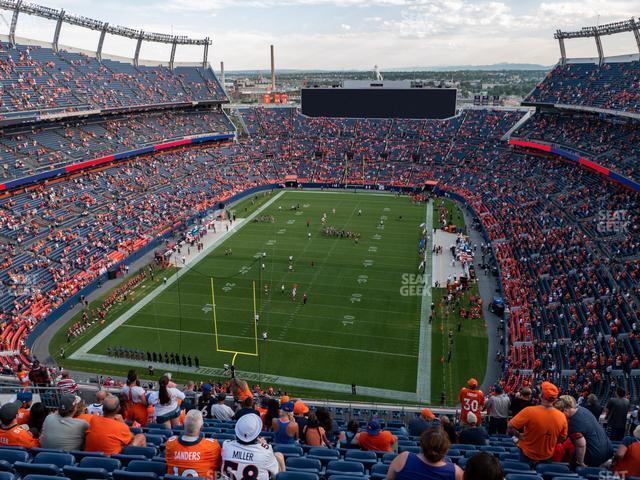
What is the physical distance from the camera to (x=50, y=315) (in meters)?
27.1

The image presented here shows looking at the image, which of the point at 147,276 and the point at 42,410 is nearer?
the point at 42,410

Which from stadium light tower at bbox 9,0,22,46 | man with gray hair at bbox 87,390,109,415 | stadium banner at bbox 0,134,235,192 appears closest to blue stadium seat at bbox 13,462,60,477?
man with gray hair at bbox 87,390,109,415

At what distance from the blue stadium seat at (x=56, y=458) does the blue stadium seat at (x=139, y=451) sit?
60 cm

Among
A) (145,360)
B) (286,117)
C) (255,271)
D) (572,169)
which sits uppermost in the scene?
(286,117)

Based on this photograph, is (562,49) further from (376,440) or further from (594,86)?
(376,440)

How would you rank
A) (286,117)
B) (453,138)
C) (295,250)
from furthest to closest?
(286,117)
(453,138)
(295,250)

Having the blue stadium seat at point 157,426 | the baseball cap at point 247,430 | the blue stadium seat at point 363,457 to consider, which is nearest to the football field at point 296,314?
the blue stadium seat at point 157,426

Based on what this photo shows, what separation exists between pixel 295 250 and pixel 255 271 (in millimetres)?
4974

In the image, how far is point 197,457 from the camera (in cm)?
500

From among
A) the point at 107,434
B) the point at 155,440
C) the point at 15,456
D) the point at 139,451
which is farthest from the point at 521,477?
the point at 15,456

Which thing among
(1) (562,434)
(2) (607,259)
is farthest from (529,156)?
(1) (562,434)

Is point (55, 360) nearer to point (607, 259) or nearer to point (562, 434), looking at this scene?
point (562, 434)

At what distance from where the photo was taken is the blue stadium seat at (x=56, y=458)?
5969 mm

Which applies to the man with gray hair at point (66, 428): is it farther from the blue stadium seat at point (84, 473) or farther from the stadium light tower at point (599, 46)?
the stadium light tower at point (599, 46)
